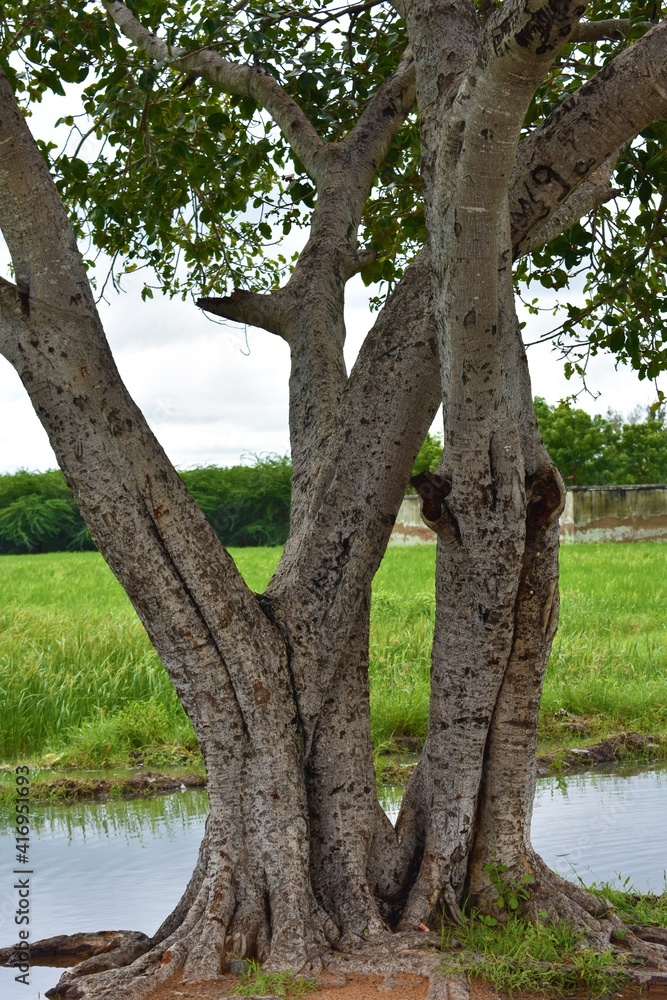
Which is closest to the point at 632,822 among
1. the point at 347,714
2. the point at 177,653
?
the point at 347,714

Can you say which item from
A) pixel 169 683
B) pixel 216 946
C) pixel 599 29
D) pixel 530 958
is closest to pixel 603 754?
pixel 169 683

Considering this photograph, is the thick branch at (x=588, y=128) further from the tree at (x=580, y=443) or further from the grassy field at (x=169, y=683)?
the tree at (x=580, y=443)

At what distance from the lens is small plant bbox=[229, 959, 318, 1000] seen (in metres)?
3.82

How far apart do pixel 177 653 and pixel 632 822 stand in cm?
340

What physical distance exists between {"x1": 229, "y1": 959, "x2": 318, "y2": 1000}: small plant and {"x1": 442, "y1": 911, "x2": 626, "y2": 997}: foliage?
549mm

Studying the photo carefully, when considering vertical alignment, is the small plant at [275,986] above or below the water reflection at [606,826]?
above

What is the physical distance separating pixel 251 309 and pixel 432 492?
1.81 meters

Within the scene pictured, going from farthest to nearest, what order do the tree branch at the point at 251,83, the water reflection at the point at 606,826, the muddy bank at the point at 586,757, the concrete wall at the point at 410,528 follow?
the concrete wall at the point at 410,528 < the muddy bank at the point at 586,757 < the tree branch at the point at 251,83 < the water reflection at the point at 606,826

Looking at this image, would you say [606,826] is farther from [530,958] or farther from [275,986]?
[275,986]

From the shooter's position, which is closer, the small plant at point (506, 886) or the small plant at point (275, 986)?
the small plant at point (275, 986)

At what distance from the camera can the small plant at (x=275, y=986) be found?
382 centimetres

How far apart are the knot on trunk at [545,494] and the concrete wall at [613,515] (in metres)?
20.8

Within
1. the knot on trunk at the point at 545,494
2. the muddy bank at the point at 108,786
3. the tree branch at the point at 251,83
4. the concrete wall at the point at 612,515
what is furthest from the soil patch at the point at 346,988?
the concrete wall at the point at 612,515

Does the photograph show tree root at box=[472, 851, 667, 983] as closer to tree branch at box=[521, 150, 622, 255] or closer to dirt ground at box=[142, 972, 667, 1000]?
dirt ground at box=[142, 972, 667, 1000]
